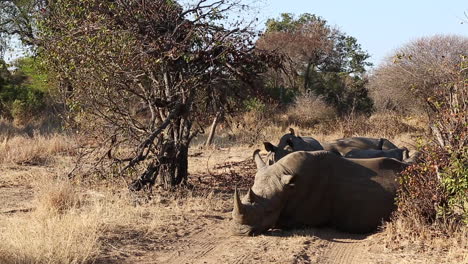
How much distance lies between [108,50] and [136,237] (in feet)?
11.6

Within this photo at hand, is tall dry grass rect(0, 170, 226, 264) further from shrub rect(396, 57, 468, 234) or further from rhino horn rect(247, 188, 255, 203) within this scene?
shrub rect(396, 57, 468, 234)

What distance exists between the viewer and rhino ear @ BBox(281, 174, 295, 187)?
8.38 m

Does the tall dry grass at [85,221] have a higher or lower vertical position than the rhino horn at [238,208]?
lower

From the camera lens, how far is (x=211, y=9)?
11.0m

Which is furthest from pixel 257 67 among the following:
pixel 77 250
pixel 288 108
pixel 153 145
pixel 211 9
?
pixel 288 108

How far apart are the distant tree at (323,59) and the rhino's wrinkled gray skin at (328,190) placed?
847 inches

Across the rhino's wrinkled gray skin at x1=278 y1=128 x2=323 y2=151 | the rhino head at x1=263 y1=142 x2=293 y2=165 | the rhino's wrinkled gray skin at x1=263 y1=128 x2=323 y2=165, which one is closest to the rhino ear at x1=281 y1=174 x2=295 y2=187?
the rhino's wrinkled gray skin at x1=263 y1=128 x2=323 y2=165

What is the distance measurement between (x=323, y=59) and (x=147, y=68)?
99.9 feet

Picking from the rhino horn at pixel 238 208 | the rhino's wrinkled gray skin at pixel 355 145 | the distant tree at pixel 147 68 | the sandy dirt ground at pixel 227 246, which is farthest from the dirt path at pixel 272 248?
the rhino's wrinkled gray skin at pixel 355 145

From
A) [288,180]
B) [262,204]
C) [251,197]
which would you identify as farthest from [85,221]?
[288,180]

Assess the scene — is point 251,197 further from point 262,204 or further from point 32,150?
point 32,150

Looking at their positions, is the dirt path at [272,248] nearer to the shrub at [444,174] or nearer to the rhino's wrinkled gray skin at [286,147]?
the shrub at [444,174]

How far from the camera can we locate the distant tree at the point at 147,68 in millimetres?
10258

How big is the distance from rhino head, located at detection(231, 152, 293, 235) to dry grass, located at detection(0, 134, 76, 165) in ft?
24.2
